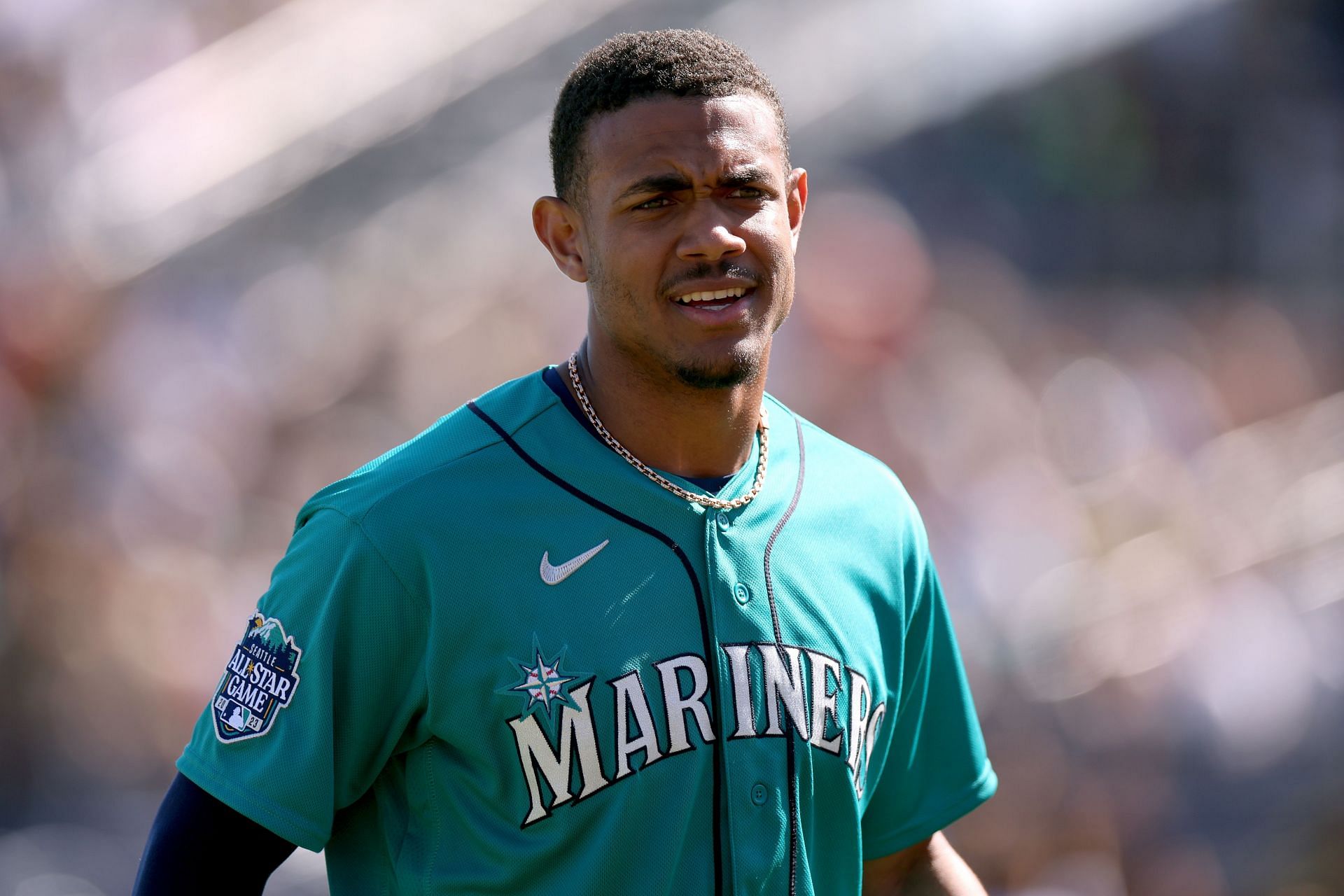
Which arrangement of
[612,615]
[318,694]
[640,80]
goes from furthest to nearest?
[640,80] → [612,615] → [318,694]

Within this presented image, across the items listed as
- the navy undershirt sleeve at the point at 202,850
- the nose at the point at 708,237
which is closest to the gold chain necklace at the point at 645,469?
the nose at the point at 708,237

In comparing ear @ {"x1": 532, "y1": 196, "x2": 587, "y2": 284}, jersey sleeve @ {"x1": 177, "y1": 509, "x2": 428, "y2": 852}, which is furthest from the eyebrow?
jersey sleeve @ {"x1": 177, "y1": 509, "x2": 428, "y2": 852}

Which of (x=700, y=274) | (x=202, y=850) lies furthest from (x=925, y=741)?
(x=202, y=850)

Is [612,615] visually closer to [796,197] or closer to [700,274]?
[700,274]

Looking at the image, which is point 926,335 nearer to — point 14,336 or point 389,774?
point 14,336

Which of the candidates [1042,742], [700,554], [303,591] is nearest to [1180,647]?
[1042,742]

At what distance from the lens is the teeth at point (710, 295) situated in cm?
155

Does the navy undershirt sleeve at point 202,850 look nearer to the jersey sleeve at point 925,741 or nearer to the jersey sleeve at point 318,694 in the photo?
the jersey sleeve at point 318,694

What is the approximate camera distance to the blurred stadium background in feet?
15.3

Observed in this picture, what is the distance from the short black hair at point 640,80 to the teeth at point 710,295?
227mm

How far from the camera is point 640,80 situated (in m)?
1.61

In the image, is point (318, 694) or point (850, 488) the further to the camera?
point (850, 488)

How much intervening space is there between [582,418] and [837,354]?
12.8 feet

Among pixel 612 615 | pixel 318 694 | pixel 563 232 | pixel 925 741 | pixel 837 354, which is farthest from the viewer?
pixel 837 354
